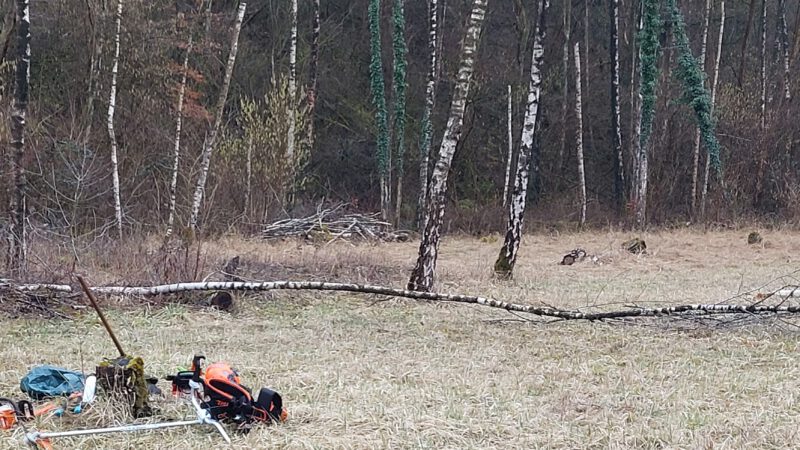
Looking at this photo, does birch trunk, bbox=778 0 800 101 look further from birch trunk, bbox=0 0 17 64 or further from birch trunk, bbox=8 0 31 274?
birch trunk, bbox=8 0 31 274

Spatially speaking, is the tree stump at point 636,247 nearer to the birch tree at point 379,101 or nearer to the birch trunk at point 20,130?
the birch tree at point 379,101

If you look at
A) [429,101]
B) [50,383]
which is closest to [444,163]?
[50,383]

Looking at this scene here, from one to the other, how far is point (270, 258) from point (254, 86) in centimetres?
1174

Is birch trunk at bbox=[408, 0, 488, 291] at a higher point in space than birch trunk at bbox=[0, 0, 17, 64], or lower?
lower

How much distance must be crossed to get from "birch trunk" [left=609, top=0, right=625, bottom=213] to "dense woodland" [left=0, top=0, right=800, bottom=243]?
197 mm

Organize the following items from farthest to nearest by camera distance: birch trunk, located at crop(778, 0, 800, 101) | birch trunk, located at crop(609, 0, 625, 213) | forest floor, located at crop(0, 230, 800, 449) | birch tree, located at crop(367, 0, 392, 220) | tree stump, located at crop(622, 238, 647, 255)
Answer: birch trunk, located at crop(778, 0, 800, 101) < birch trunk, located at crop(609, 0, 625, 213) < birch tree, located at crop(367, 0, 392, 220) < tree stump, located at crop(622, 238, 647, 255) < forest floor, located at crop(0, 230, 800, 449)

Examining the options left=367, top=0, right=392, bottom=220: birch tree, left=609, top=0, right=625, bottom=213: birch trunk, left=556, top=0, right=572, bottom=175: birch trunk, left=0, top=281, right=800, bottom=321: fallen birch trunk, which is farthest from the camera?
left=556, top=0, right=572, bottom=175: birch trunk

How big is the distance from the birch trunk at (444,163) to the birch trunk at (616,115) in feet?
45.2

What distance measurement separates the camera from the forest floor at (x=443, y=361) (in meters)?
4.18

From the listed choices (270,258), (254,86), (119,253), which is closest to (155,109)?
(254,86)

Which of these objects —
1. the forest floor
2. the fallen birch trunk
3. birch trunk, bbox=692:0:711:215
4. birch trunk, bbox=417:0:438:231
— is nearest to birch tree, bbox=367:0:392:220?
birch trunk, bbox=417:0:438:231

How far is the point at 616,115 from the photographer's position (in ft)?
74.6

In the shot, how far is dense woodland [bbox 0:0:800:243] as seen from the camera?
56.1ft

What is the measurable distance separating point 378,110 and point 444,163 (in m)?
13.6
